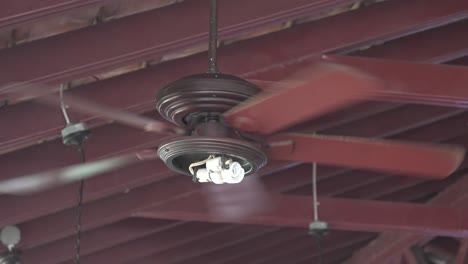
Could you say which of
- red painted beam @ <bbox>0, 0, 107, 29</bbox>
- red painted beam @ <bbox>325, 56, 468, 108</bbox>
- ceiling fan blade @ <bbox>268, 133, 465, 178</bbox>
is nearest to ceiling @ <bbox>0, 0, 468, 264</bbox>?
red painted beam @ <bbox>0, 0, 107, 29</bbox>

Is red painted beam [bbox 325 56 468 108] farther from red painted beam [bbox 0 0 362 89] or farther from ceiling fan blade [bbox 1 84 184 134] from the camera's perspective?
ceiling fan blade [bbox 1 84 184 134]

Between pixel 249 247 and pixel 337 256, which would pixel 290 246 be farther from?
pixel 337 256

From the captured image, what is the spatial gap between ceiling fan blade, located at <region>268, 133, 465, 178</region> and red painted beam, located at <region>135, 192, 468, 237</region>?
2.02m

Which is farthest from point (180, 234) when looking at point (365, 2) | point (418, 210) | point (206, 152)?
point (206, 152)

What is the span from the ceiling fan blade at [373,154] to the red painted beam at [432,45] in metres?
1.49

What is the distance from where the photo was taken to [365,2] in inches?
141

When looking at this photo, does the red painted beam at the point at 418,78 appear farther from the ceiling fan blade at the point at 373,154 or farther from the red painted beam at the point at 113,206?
the red painted beam at the point at 113,206

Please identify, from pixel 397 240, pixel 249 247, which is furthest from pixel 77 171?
pixel 397 240

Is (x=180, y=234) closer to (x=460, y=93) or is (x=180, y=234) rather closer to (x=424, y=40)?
(x=424, y=40)

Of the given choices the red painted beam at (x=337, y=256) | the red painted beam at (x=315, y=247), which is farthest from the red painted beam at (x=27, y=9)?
the red painted beam at (x=337, y=256)

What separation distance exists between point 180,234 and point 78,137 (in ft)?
8.46

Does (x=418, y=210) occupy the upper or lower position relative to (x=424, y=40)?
lower

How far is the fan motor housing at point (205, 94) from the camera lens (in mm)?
2123

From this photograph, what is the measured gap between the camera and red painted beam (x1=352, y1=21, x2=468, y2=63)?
3.87 metres
